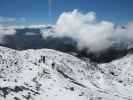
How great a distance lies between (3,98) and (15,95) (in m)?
10.3

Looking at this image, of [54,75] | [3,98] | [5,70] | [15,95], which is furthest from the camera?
[54,75]

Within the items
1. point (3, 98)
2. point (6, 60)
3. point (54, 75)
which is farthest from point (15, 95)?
point (6, 60)

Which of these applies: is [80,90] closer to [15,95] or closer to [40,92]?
[40,92]

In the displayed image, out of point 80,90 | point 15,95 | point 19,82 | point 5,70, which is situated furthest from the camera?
point 5,70

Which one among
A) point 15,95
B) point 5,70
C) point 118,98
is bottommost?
point 118,98

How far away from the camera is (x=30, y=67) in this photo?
195 metres

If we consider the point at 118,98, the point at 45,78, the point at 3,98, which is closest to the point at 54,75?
the point at 45,78

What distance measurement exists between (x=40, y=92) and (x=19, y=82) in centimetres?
1988

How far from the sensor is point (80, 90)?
161 meters

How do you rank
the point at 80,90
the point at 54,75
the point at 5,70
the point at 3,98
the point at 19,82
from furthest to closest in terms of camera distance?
the point at 54,75
the point at 5,70
the point at 80,90
the point at 19,82
the point at 3,98

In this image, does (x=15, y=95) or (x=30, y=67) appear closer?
(x=15, y=95)

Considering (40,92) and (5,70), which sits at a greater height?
(5,70)

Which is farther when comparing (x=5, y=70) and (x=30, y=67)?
(x=30, y=67)

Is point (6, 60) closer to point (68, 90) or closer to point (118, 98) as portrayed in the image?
point (68, 90)
